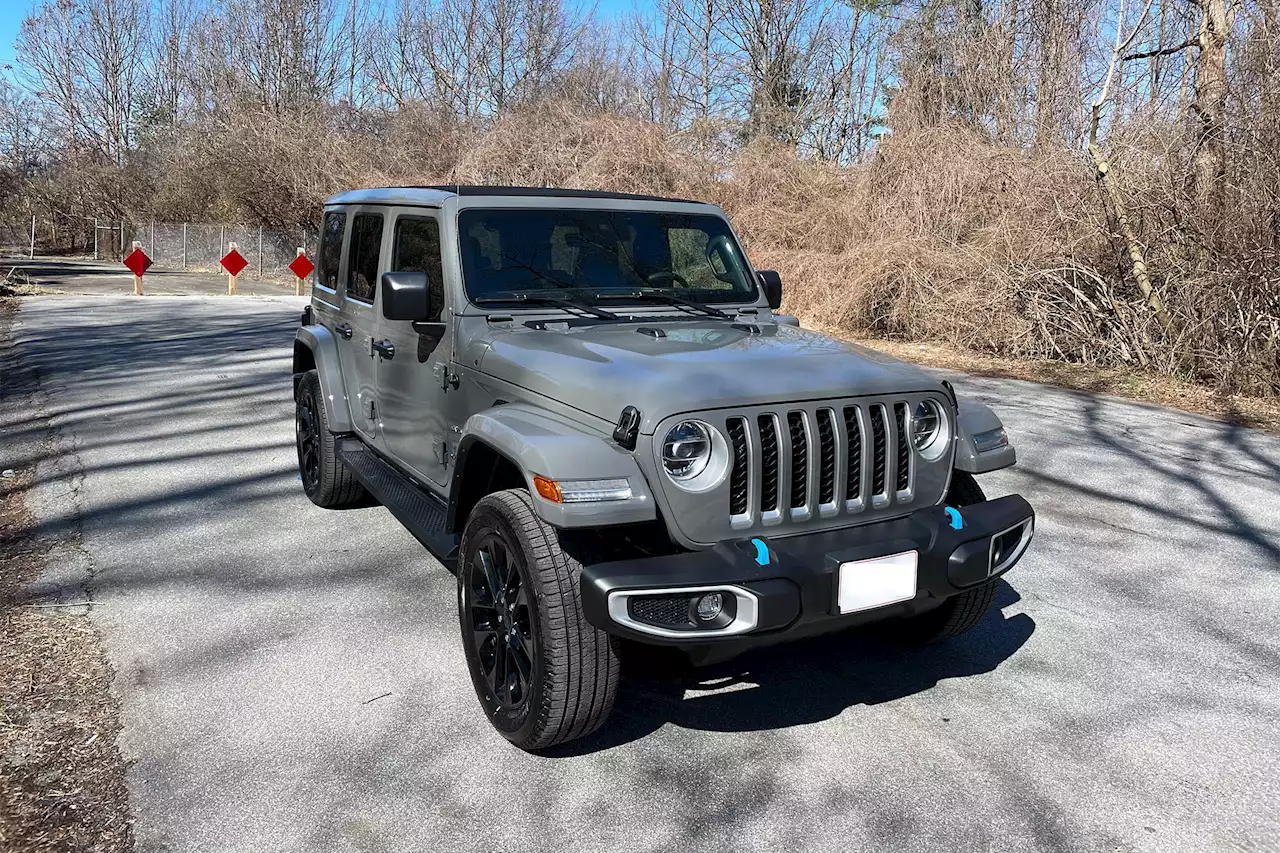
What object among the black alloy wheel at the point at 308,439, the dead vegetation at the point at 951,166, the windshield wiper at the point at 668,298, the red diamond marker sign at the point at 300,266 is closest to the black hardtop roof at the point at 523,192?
the windshield wiper at the point at 668,298

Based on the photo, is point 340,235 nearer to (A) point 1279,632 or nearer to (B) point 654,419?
(B) point 654,419

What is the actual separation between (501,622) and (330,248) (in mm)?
3313

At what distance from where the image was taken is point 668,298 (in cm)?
429

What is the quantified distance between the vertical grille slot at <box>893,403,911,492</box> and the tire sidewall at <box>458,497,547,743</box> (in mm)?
1259

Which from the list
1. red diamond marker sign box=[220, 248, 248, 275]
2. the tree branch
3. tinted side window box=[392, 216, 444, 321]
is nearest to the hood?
tinted side window box=[392, 216, 444, 321]

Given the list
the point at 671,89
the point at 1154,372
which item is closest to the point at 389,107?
the point at 671,89

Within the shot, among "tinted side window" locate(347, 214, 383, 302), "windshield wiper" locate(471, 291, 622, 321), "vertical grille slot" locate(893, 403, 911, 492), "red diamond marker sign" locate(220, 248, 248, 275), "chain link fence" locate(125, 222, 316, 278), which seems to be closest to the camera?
"vertical grille slot" locate(893, 403, 911, 492)

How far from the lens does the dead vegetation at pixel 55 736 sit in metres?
2.68

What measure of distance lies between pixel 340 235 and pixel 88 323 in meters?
11.3

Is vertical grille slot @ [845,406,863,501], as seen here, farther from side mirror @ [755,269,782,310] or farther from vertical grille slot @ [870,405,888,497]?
side mirror @ [755,269,782,310]

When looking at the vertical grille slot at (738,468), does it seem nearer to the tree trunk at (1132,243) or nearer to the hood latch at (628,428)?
the hood latch at (628,428)

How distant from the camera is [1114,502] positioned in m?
6.22

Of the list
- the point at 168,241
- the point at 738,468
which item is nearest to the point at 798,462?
the point at 738,468

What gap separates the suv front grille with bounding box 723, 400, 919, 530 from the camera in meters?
2.95
